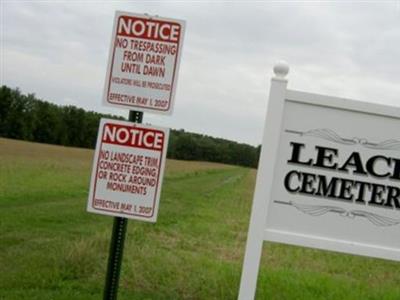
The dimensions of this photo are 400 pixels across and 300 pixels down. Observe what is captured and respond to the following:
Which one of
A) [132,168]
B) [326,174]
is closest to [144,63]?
[132,168]

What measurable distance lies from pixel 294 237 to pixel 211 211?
660 inches

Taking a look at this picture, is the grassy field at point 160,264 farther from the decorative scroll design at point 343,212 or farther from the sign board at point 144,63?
the decorative scroll design at point 343,212

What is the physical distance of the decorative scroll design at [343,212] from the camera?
168 inches

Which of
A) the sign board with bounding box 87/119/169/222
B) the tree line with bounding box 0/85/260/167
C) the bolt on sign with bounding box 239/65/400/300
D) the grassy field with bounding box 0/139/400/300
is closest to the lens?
the bolt on sign with bounding box 239/65/400/300

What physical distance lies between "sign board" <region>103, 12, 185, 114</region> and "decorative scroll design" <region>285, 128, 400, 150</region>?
996 mm

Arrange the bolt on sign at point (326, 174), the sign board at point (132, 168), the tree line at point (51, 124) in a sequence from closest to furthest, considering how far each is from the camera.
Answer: the bolt on sign at point (326, 174) → the sign board at point (132, 168) → the tree line at point (51, 124)

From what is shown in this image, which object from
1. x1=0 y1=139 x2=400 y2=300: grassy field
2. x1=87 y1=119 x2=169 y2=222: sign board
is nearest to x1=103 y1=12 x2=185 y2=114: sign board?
x1=87 y1=119 x2=169 y2=222: sign board

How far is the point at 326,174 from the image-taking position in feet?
13.9

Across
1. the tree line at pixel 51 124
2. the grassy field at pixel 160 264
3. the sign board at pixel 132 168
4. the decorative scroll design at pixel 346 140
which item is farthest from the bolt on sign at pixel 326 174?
the tree line at pixel 51 124

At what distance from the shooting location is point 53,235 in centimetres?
1183

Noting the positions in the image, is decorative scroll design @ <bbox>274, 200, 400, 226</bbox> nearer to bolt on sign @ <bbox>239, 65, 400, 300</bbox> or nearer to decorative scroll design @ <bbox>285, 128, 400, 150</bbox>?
bolt on sign @ <bbox>239, 65, 400, 300</bbox>

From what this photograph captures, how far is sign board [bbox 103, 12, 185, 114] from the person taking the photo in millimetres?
4668

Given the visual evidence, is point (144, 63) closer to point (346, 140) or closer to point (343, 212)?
point (346, 140)

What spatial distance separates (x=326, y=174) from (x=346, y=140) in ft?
0.85
